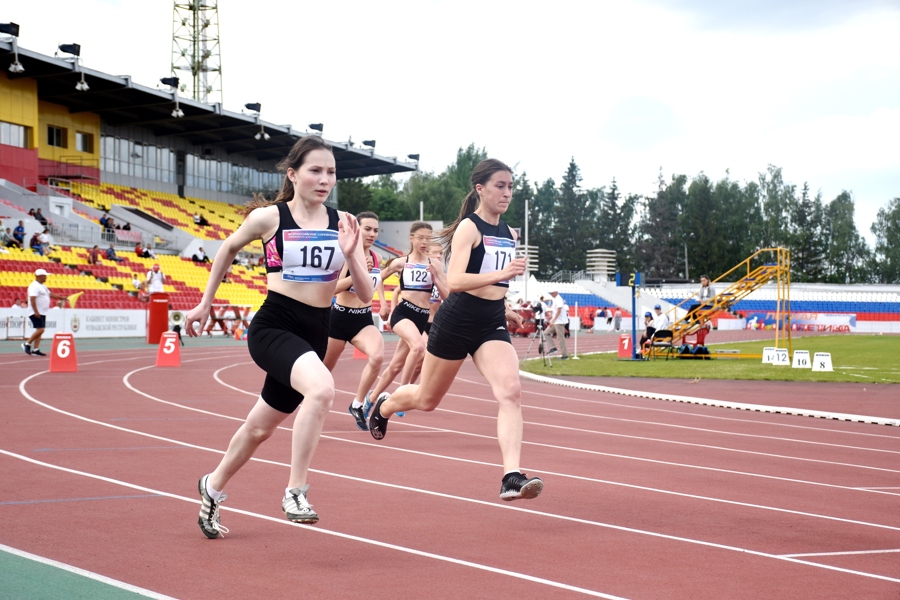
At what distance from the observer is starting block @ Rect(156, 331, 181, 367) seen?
21047mm

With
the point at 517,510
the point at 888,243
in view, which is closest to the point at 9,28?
the point at 517,510

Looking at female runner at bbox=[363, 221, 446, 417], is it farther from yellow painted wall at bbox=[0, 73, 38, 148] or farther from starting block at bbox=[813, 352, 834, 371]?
yellow painted wall at bbox=[0, 73, 38, 148]

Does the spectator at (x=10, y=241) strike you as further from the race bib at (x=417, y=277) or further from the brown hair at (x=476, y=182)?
the brown hair at (x=476, y=182)

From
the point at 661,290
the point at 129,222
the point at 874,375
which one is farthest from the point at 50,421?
the point at 661,290

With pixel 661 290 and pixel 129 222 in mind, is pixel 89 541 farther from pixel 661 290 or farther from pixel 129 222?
pixel 661 290

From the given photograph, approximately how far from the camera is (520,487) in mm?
5602

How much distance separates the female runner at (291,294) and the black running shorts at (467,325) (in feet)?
4.07

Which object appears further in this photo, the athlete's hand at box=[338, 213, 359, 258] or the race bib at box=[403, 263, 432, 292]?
the race bib at box=[403, 263, 432, 292]

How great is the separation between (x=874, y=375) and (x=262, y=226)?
17.8m

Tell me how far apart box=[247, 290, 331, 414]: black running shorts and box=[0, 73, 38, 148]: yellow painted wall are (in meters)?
44.4

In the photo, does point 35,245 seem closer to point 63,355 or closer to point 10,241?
point 10,241

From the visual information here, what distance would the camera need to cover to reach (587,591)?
430cm

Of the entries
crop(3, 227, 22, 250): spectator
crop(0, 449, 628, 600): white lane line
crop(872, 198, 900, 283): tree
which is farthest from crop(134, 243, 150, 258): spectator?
crop(872, 198, 900, 283): tree

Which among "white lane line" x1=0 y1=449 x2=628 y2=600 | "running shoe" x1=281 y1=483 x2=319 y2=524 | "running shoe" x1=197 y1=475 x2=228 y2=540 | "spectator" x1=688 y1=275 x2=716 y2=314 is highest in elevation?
"spectator" x1=688 y1=275 x2=716 y2=314
